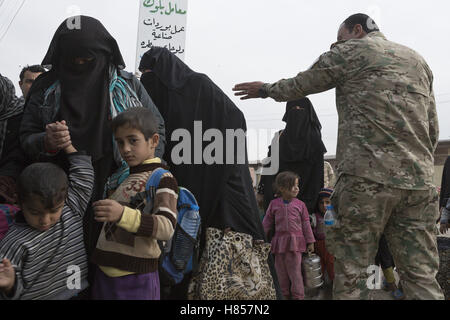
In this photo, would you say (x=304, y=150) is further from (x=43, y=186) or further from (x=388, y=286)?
(x=43, y=186)

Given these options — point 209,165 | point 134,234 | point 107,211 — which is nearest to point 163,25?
point 209,165

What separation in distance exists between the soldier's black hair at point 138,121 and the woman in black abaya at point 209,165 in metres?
0.63

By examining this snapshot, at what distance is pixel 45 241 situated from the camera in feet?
4.39

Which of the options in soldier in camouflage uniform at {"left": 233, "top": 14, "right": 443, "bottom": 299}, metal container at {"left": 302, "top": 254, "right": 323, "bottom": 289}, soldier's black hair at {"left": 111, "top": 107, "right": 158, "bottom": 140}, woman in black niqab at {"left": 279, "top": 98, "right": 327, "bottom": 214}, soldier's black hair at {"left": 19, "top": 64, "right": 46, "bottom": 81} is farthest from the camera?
woman in black niqab at {"left": 279, "top": 98, "right": 327, "bottom": 214}

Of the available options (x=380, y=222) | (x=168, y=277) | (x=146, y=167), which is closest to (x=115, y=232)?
(x=146, y=167)

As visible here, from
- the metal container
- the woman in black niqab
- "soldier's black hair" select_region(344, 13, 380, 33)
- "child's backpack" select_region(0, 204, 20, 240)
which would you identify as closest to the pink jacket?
the metal container

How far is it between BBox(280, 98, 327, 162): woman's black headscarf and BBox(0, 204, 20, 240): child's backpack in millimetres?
2858

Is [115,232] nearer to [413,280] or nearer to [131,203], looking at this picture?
[131,203]

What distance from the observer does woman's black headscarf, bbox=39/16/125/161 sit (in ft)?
5.43

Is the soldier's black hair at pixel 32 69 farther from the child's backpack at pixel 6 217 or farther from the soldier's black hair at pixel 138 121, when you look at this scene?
the soldier's black hair at pixel 138 121

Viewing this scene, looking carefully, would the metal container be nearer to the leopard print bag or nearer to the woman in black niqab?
the woman in black niqab

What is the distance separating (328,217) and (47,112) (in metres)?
1.43

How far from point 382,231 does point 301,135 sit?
89.8 inches

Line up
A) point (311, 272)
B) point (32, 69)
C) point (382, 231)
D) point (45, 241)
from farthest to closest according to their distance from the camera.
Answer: point (311, 272) → point (32, 69) → point (382, 231) → point (45, 241)
